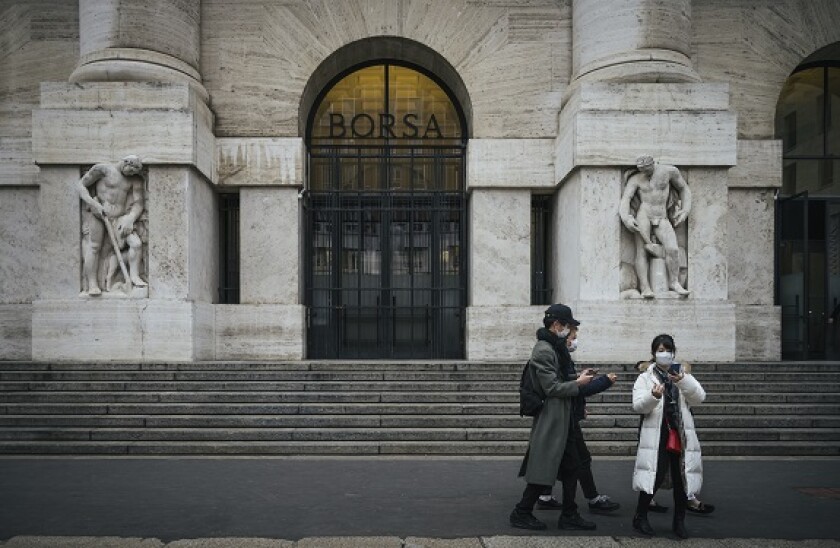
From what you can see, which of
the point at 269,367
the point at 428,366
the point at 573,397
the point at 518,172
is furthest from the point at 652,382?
the point at 518,172

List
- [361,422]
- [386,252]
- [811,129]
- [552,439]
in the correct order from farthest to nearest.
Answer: [811,129], [386,252], [361,422], [552,439]

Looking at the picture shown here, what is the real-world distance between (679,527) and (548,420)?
4.21 feet

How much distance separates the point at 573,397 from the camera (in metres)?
6.39

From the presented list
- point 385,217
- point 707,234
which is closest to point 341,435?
point 385,217

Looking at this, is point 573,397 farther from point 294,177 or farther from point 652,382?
point 294,177

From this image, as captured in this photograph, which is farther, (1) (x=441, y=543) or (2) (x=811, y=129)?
(2) (x=811, y=129)

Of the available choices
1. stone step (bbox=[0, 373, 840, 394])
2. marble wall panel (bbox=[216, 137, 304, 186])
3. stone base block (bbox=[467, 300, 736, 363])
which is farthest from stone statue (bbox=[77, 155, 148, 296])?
stone base block (bbox=[467, 300, 736, 363])

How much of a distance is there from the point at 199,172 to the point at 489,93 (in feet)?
19.6

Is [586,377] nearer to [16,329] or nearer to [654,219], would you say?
[654,219]

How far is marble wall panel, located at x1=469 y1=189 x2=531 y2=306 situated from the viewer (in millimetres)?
15398

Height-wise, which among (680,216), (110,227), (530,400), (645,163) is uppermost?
(645,163)

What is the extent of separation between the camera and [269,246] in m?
15.4

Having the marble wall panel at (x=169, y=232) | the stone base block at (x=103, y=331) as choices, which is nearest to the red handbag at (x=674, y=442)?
the stone base block at (x=103, y=331)

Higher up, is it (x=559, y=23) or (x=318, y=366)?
(x=559, y=23)
